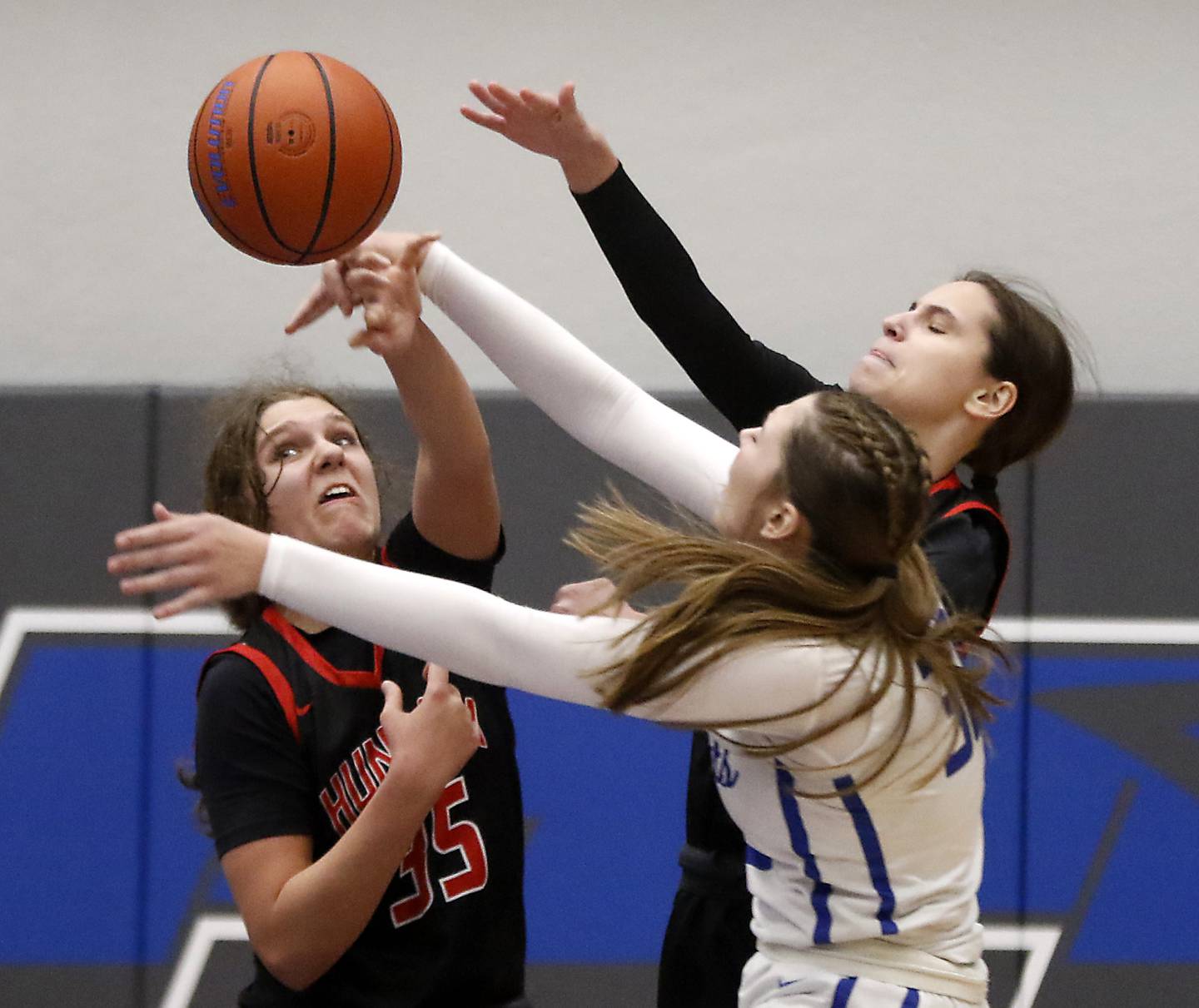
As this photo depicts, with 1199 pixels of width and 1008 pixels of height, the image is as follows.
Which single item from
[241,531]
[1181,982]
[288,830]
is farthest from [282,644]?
[1181,982]

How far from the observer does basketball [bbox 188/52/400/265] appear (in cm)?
204

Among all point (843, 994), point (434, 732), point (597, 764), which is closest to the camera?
point (843, 994)

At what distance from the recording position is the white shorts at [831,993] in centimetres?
158

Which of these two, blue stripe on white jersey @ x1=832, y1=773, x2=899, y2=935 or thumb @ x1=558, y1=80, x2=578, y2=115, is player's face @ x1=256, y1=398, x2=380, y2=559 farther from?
blue stripe on white jersey @ x1=832, y1=773, x2=899, y2=935

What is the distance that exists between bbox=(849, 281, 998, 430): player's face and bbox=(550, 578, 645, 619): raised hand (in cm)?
41

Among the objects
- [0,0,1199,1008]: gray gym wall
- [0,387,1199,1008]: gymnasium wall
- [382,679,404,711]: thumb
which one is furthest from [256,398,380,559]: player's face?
[0,0,1199,1008]: gray gym wall

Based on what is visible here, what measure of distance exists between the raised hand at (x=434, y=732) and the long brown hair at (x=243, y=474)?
13.9 inches

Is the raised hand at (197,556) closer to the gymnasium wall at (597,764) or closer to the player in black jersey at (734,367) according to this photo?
the player in black jersey at (734,367)

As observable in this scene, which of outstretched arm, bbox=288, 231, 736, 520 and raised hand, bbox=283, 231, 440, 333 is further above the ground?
raised hand, bbox=283, 231, 440, 333

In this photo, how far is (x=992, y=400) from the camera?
6.63ft

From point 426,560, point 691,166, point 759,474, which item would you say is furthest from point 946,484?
point 691,166

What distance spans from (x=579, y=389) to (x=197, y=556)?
2.07 feet

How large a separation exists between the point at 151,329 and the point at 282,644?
1.88 m

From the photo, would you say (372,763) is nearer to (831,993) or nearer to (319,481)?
(319,481)
